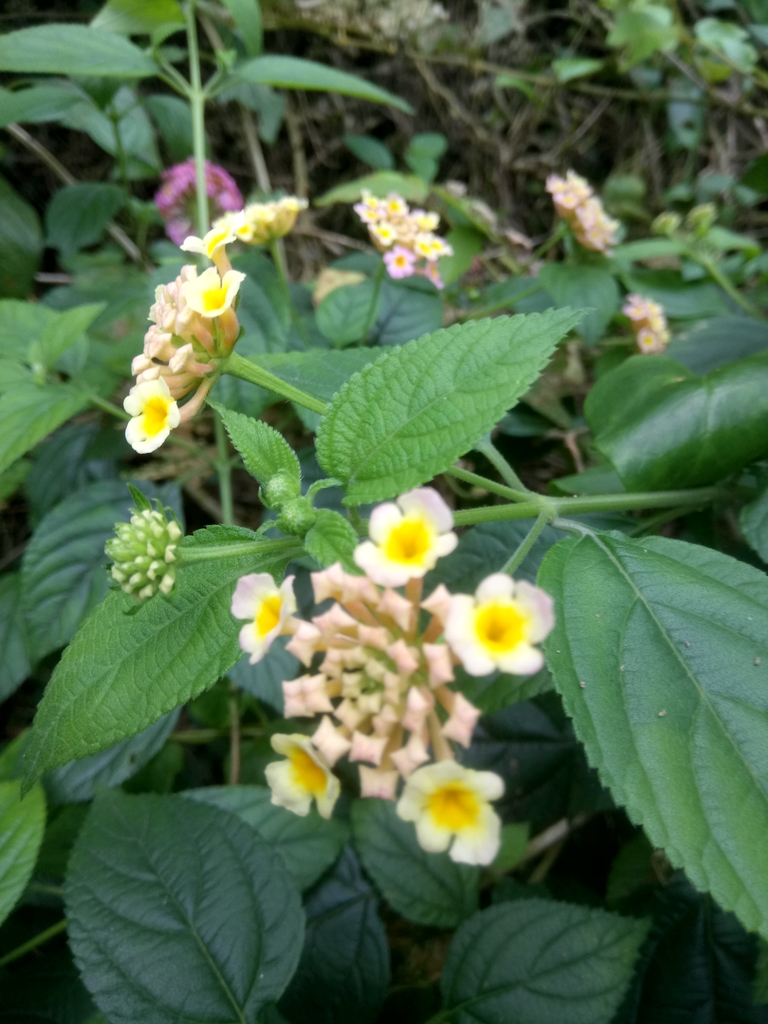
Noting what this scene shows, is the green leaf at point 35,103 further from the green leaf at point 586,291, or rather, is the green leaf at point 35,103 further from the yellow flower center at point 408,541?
the yellow flower center at point 408,541

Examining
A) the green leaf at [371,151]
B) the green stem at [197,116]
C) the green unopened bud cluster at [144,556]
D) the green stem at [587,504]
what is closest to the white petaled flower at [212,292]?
the green unopened bud cluster at [144,556]

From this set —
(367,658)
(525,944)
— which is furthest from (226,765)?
(367,658)

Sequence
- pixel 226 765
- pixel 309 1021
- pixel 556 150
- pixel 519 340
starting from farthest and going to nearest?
pixel 556 150 < pixel 226 765 < pixel 309 1021 < pixel 519 340

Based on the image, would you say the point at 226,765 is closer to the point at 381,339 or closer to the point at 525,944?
the point at 525,944

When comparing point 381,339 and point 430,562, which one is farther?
point 381,339

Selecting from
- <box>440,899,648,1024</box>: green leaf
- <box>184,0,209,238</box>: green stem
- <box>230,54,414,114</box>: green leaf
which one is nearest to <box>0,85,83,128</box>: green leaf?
<box>184,0,209,238</box>: green stem

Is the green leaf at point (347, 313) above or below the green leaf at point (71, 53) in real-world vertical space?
below

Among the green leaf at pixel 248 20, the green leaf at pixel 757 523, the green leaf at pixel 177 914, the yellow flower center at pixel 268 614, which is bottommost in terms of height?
the green leaf at pixel 177 914

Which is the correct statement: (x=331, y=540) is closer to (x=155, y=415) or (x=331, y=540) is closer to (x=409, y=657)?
(x=409, y=657)
